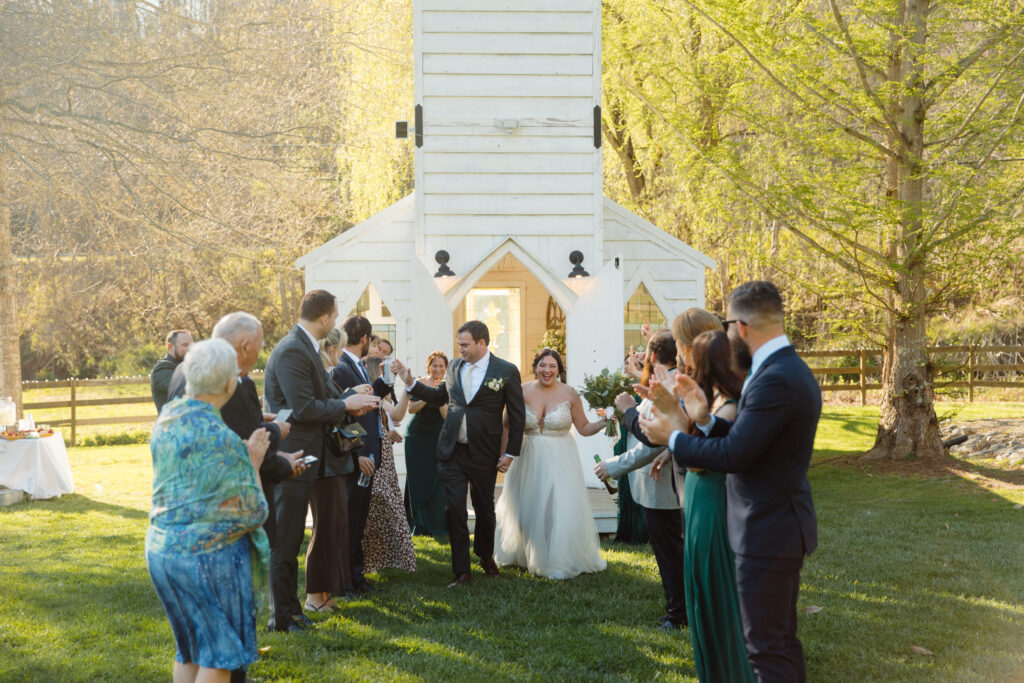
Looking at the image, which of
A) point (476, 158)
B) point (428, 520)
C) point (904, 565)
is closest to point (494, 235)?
point (476, 158)

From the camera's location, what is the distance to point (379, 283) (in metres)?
9.50

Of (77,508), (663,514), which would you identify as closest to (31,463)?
(77,508)

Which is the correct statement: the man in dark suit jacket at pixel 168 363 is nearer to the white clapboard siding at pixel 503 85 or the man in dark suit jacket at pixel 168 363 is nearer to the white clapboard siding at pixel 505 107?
the white clapboard siding at pixel 505 107

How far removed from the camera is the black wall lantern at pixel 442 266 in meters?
9.08

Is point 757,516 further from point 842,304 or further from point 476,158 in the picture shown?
point 842,304

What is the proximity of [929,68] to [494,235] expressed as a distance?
656cm

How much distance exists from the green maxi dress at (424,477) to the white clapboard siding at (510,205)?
230cm

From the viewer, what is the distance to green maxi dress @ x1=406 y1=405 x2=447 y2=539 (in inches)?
316

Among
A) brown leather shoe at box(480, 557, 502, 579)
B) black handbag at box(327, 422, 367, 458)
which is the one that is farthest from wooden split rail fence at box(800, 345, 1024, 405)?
black handbag at box(327, 422, 367, 458)

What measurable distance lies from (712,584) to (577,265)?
562 centimetres

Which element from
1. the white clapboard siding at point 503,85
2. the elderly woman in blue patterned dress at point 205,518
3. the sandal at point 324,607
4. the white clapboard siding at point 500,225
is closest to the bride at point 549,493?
the sandal at point 324,607

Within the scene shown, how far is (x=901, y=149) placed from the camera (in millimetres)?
11555

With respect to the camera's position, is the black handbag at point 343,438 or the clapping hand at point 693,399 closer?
the clapping hand at point 693,399

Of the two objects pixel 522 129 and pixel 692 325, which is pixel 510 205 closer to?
pixel 522 129
